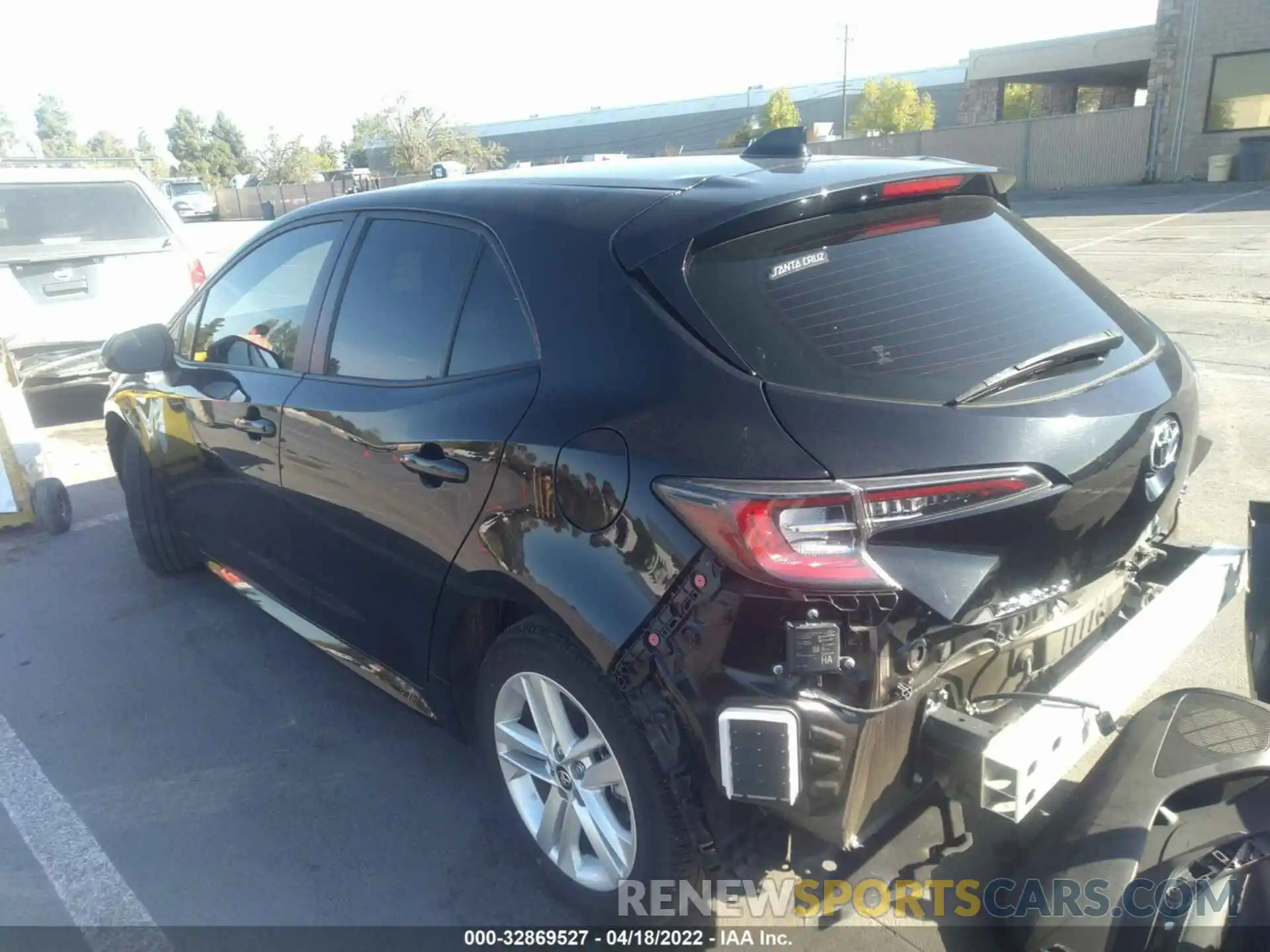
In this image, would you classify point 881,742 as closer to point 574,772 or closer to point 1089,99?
point 574,772

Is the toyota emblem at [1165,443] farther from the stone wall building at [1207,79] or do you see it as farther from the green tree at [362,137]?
the green tree at [362,137]

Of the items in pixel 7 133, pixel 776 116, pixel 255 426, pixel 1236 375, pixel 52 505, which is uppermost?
pixel 7 133

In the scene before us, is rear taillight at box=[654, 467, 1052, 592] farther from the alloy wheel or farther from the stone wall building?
the stone wall building

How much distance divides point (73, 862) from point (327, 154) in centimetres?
8494

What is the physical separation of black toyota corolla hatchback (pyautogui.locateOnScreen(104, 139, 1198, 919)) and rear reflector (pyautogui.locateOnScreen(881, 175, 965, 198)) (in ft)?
0.03

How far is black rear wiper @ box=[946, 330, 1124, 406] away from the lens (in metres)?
2.13

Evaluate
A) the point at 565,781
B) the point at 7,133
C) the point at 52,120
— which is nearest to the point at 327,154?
the point at 7,133

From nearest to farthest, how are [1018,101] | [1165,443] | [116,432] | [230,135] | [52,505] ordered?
1. [1165,443]
2. [116,432]
3. [52,505]
4. [1018,101]
5. [230,135]

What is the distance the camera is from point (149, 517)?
4727mm

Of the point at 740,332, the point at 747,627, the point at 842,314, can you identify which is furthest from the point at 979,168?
the point at 747,627

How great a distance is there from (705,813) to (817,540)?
26.9 inches

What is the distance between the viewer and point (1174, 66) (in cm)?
2719

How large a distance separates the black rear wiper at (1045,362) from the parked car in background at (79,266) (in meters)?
7.45

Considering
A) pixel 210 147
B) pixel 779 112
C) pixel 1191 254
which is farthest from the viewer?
pixel 210 147
